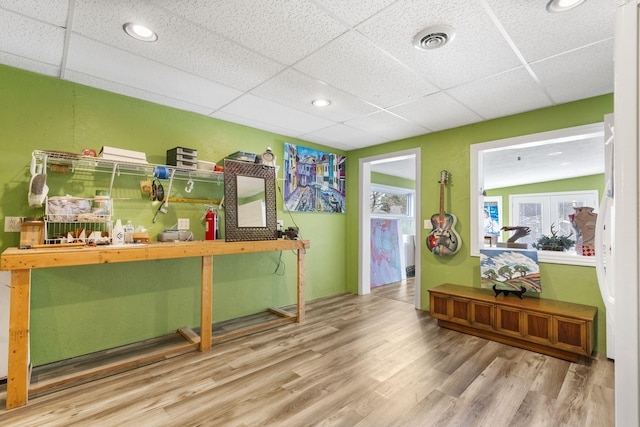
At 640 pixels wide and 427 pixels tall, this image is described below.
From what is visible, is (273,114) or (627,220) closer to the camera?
(627,220)

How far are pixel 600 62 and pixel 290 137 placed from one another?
10.6 feet

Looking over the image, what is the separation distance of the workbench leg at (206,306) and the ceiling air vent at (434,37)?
2421 mm

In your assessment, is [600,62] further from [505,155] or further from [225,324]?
[225,324]

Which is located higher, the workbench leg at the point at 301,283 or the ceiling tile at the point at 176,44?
the ceiling tile at the point at 176,44

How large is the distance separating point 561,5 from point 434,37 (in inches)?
25.6

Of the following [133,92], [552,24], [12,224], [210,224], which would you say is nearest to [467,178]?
[552,24]

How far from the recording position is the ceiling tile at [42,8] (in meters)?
1.65

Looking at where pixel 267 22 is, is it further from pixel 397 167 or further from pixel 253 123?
pixel 397 167

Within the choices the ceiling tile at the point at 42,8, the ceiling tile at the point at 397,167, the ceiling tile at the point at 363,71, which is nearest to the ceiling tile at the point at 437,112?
the ceiling tile at the point at 363,71

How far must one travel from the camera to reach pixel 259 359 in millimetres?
2572

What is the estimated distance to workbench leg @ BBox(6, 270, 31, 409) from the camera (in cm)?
189

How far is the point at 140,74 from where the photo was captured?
8.05 feet

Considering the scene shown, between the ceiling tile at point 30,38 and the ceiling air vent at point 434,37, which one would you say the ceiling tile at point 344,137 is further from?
the ceiling tile at point 30,38

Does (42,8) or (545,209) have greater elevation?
(42,8)
